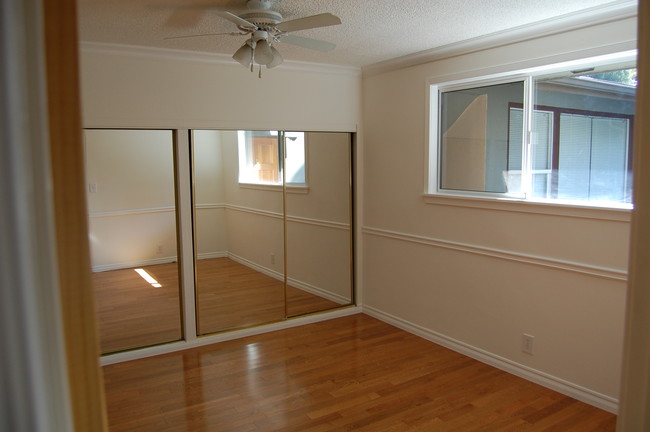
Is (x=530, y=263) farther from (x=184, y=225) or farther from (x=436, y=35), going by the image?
(x=184, y=225)

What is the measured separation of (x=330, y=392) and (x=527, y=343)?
141 cm

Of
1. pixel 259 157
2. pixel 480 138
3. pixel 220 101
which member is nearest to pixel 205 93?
pixel 220 101

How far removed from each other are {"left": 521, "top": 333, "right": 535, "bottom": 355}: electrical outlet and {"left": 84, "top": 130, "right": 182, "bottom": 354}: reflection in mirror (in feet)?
8.90

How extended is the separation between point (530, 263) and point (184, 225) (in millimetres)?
2657

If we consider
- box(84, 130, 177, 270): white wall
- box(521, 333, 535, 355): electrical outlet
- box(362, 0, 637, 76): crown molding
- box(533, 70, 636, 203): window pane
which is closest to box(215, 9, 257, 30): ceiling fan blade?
box(84, 130, 177, 270): white wall

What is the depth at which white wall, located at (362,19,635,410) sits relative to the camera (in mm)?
3061

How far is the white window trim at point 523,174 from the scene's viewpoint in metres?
3.00

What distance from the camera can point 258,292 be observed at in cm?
463

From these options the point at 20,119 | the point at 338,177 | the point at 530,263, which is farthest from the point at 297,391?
the point at 20,119

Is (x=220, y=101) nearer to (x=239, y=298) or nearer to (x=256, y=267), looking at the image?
(x=256, y=267)

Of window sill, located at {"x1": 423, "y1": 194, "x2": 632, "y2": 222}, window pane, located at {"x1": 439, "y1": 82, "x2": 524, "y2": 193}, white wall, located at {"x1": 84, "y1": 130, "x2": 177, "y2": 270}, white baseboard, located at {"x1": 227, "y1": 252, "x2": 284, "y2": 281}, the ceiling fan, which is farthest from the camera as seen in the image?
white baseboard, located at {"x1": 227, "y1": 252, "x2": 284, "y2": 281}

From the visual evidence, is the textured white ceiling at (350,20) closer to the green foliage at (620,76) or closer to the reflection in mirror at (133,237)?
the green foliage at (620,76)

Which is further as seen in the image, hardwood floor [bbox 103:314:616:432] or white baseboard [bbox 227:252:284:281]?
white baseboard [bbox 227:252:284:281]

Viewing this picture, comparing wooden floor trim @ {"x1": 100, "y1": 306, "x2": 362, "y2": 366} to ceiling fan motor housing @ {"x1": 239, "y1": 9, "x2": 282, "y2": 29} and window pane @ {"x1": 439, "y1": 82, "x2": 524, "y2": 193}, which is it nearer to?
window pane @ {"x1": 439, "y1": 82, "x2": 524, "y2": 193}
